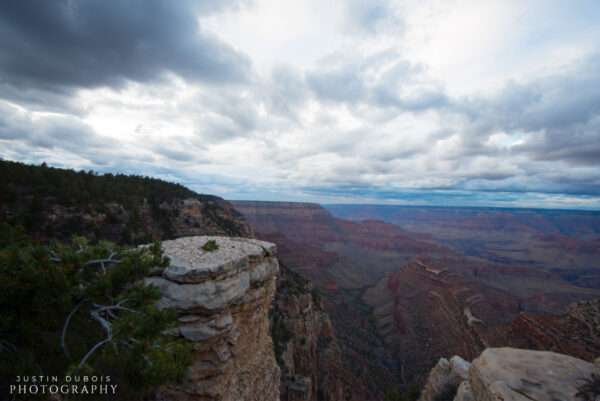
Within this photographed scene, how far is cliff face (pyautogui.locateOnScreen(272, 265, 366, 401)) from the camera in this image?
19047mm

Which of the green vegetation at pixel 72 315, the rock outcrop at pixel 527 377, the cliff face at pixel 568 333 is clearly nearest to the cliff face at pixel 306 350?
the rock outcrop at pixel 527 377

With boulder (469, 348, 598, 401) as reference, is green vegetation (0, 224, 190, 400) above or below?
above

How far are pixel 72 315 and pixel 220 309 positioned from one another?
10.6 ft

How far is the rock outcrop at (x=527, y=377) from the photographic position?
20.3 ft

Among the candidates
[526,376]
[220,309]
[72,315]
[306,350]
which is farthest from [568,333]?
[72,315]

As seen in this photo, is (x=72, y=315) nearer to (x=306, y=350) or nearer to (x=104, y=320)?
(x=104, y=320)

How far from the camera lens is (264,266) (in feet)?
30.0

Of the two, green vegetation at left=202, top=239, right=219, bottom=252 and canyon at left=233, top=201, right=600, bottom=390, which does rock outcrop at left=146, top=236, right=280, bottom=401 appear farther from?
canyon at left=233, top=201, right=600, bottom=390

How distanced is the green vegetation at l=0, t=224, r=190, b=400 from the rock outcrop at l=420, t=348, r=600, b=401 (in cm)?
799

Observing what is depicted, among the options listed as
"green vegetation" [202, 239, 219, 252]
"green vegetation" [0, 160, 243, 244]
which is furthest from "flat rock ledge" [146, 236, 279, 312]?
"green vegetation" [0, 160, 243, 244]

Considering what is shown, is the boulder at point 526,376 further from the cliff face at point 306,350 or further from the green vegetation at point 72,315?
the cliff face at point 306,350

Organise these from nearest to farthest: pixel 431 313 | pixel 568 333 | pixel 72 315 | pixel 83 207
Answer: pixel 72 315, pixel 568 333, pixel 83 207, pixel 431 313

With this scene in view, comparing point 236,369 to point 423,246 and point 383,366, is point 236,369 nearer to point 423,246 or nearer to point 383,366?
point 383,366

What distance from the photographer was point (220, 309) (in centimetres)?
696
